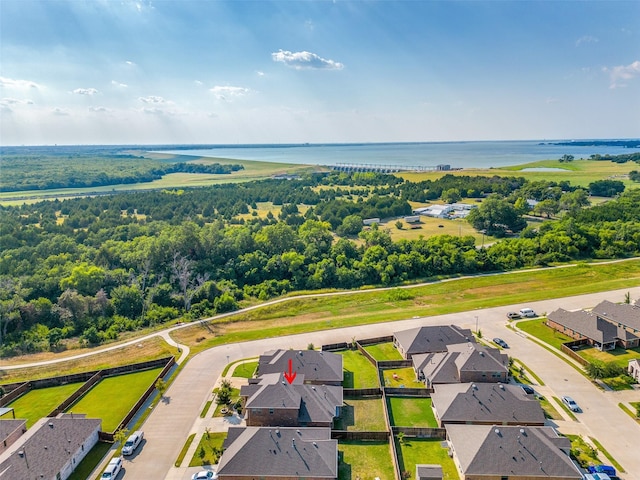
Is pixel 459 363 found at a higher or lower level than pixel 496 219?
lower

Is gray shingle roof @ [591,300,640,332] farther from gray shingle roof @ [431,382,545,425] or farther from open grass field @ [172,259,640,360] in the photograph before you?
gray shingle roof @ [431,382,545,425]

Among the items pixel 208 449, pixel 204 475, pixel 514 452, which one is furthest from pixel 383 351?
pixel 204 475

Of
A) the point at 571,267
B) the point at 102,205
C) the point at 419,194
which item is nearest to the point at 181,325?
the point at 571,267

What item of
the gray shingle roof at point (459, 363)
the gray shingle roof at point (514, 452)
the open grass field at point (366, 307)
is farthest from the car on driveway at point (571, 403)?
the open grass field at point (366, 307)

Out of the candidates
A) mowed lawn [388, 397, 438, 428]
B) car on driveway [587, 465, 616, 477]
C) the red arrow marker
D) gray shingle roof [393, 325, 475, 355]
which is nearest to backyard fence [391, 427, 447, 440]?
mowed lawn [388, 397, 438, 428]

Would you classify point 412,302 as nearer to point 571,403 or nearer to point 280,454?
point 571,403

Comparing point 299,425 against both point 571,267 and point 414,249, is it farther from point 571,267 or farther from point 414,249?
point 571,267
